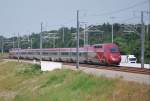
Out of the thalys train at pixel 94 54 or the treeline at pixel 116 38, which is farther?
the treeline at pixel 116 38

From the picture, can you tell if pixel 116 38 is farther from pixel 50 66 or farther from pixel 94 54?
pixel 50 66

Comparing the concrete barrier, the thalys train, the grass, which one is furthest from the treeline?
the grass

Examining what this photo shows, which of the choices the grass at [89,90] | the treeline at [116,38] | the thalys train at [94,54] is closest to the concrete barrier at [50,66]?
the thalys train at [94,54]

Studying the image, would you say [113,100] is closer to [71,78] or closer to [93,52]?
[71,78]

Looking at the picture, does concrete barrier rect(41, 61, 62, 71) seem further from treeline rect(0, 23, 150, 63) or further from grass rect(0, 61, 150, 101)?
treeline rect(0, 23, 150, 63)

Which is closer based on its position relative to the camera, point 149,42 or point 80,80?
point 80,80

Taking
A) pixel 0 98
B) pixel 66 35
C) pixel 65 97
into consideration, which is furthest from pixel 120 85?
pixel 66 35

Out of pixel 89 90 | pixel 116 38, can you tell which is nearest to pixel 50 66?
pixel 89 90

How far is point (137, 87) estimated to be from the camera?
2102 cm

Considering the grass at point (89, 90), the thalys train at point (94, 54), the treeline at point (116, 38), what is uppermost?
the treeline at point (116, 38)

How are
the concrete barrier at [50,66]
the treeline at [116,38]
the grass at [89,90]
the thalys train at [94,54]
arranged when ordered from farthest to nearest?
the treeline at [116,38], the thalys train at [94,54], the concrete barrier at [50,66], the grass at [89,90]

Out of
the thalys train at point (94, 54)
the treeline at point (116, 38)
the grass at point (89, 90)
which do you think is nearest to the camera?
the grass at point (89, 90)

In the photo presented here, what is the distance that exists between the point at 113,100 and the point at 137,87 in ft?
4.78

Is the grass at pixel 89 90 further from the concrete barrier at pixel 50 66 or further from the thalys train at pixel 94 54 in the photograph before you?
the thalys train at pixel 94 54
